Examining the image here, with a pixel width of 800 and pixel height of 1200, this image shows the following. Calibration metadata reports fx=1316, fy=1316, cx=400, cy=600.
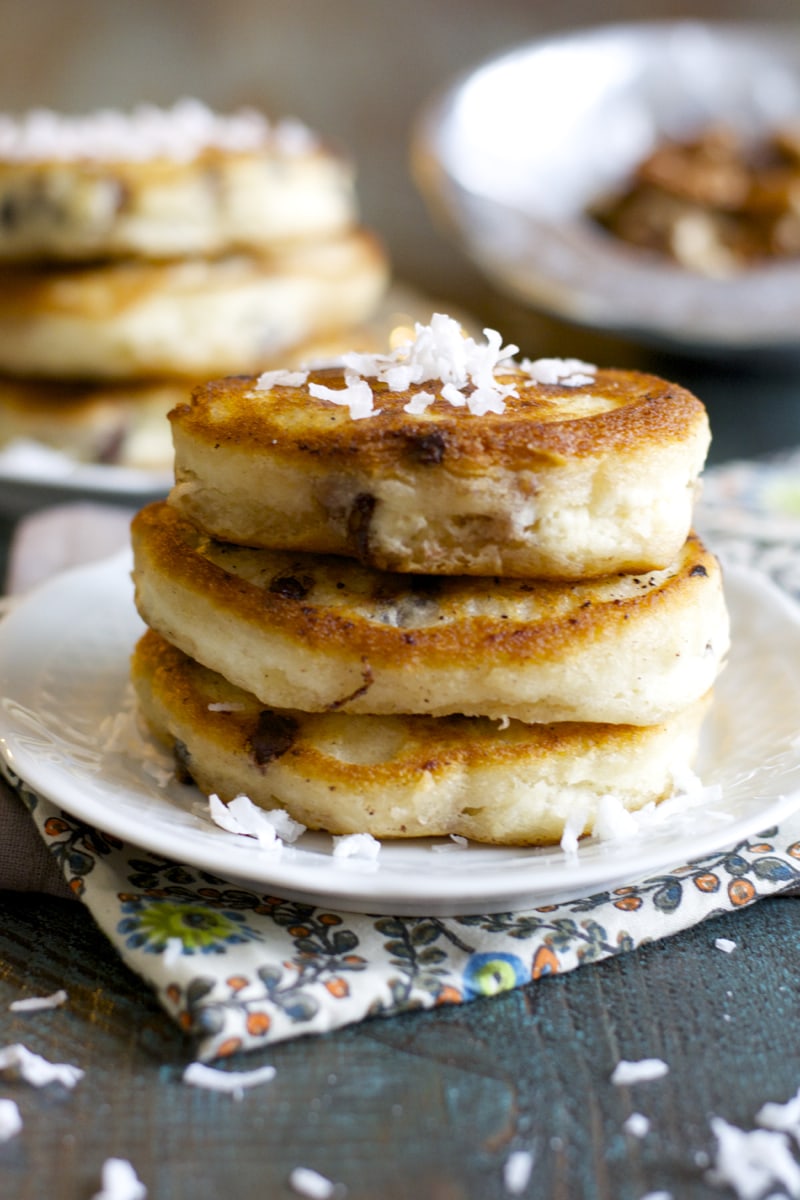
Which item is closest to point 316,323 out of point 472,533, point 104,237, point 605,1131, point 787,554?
point 104,237

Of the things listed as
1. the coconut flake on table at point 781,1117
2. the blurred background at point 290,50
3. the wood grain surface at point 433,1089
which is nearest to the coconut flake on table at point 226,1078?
the wood grain surface at point 433,1089

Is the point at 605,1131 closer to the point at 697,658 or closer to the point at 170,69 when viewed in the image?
the point at 697,658

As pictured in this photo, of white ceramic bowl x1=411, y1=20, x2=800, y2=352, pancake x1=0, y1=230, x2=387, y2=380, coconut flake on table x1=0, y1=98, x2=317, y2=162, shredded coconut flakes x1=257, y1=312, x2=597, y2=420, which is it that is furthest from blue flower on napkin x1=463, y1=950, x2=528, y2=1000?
white ceramic bowl x1=411, y1=20, x2=800, y2=352

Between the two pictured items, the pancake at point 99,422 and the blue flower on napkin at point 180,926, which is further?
the pancake at point 99,422

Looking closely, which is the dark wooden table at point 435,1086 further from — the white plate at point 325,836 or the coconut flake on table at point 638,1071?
the white plate at point 325,836

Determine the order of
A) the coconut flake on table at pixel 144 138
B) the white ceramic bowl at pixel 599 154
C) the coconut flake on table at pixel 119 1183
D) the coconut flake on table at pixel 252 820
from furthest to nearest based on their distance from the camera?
the white ceramic bowl at pixel 599 154
the coconut flake on table at pixel 144 138
the coconut flake on table at pixel 252 820
the coconut flake on table at pixel 119 1183

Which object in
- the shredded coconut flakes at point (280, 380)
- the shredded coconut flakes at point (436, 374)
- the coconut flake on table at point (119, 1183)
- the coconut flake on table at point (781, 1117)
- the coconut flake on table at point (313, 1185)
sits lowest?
the coconut flake on table at point (119, 1183)

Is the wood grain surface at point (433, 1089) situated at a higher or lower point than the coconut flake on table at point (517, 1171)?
lower

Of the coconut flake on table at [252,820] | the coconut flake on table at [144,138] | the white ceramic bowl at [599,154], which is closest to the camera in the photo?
the coconut flake on table at [252,820]
